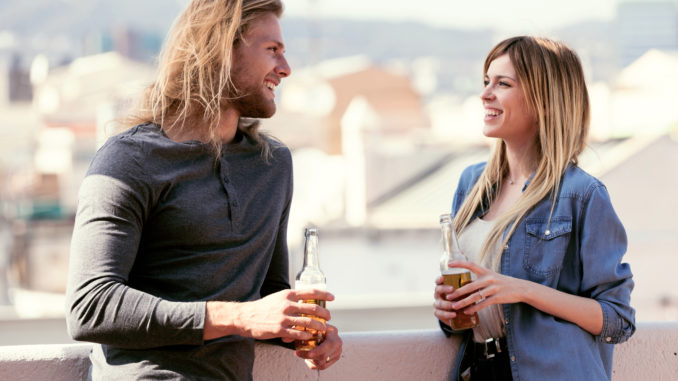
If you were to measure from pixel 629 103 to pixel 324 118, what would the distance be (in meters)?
18.0

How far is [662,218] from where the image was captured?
29.0 meters

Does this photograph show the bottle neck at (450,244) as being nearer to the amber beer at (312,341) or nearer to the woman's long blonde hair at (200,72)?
the amber beer at (312,341)

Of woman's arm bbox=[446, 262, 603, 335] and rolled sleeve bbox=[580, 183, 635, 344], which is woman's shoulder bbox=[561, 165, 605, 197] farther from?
woman's arm bbox=[446, 262, 603, 335]

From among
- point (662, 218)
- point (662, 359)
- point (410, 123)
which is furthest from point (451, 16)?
point (662, 359)

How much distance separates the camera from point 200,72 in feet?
7.14

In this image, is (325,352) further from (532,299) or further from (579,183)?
(579,183)

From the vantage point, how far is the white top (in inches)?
93.3

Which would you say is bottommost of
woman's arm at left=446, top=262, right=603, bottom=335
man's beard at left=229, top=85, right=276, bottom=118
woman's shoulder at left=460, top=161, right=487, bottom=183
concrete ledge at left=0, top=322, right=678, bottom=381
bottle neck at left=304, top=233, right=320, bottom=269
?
concrete ledge at left=0, top=322, right=678, bottom=381

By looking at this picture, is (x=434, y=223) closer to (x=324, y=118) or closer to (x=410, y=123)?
(x=324, y=118)

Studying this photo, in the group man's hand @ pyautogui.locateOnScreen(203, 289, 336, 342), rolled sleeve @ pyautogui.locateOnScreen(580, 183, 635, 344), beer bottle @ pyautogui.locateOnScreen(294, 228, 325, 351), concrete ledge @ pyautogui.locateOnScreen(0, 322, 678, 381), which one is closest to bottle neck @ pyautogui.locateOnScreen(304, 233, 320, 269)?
beer bottle @ pyautogui.locateOnScreen(294, 228, 325, 351)

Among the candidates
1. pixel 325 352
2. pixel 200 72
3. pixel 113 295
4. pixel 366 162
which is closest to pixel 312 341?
pixel 325 352

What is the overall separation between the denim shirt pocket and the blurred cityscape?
686 mm

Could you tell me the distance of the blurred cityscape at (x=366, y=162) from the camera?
1125 inches

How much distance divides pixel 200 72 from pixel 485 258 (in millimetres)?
948
